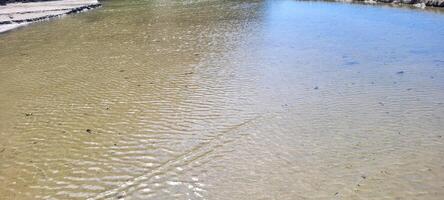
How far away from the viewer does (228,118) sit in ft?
27.9

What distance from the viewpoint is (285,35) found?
17938mm

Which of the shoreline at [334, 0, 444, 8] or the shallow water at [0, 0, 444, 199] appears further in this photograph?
the shoreline at [334, 0, 444, 8]

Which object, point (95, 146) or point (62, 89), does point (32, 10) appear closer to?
point (62, 89)

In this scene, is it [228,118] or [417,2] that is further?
[417,2]

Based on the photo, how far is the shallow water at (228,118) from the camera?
615 cm

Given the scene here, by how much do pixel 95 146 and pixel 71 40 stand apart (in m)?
12.6

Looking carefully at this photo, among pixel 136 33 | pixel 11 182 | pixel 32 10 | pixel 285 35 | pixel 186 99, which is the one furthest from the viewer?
pixel 32 10

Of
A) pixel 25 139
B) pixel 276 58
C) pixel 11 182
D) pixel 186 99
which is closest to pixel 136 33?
pixel 276 58

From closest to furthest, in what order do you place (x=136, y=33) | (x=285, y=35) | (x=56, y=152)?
(x=56, y=152), (x=285, y=35), (x=136, y=33)

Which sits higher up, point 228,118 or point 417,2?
point 228,118

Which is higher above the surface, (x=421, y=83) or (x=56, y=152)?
(x=56, y=152)

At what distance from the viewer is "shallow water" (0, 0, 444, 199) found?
20.2 feet

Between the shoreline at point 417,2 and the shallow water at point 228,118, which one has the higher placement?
the shallow water at point 228,118

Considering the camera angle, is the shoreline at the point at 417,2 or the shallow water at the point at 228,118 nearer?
the shallow water at the point at 228,118
